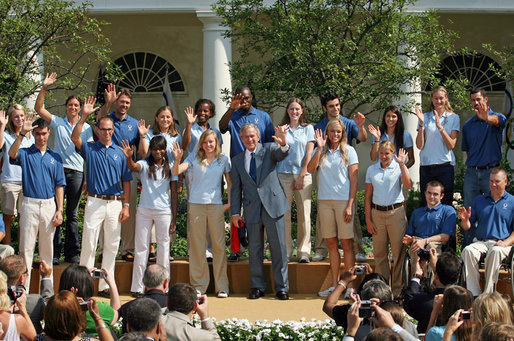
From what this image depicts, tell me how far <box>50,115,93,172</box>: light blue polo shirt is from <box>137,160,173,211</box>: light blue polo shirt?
38.5 inches

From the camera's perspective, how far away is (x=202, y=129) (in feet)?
35.1

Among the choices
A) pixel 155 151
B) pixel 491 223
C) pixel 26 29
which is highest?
pixel 26 29

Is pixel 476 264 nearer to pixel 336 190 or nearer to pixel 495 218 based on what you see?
pixel 495 218

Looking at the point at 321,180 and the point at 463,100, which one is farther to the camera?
the point at 463,100

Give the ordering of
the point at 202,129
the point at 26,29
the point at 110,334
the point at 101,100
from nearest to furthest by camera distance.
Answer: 1. the point at 110,334
2. the point at 202,129
3. the point at 26,29
4. the point at 101,100

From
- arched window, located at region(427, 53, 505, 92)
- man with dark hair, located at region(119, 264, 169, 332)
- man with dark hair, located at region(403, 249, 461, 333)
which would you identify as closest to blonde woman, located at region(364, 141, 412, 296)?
man with dark hair, located at region(403, 249, 461, 333)

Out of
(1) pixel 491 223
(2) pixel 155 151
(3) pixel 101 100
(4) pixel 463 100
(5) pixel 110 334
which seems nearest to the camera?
(5) pixel 110 334

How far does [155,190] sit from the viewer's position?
996 cm

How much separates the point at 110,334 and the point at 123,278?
4497 mm

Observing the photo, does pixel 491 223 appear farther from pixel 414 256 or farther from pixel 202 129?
pixel 202 129

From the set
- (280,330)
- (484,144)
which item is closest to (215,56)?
(484,144)

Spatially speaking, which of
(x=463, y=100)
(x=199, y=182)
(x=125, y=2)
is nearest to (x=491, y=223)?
(x=199, y=182)

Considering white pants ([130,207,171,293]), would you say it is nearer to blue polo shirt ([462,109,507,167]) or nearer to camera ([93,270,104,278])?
camera ([93,270,104,278])

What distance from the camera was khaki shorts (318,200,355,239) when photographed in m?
9.91
